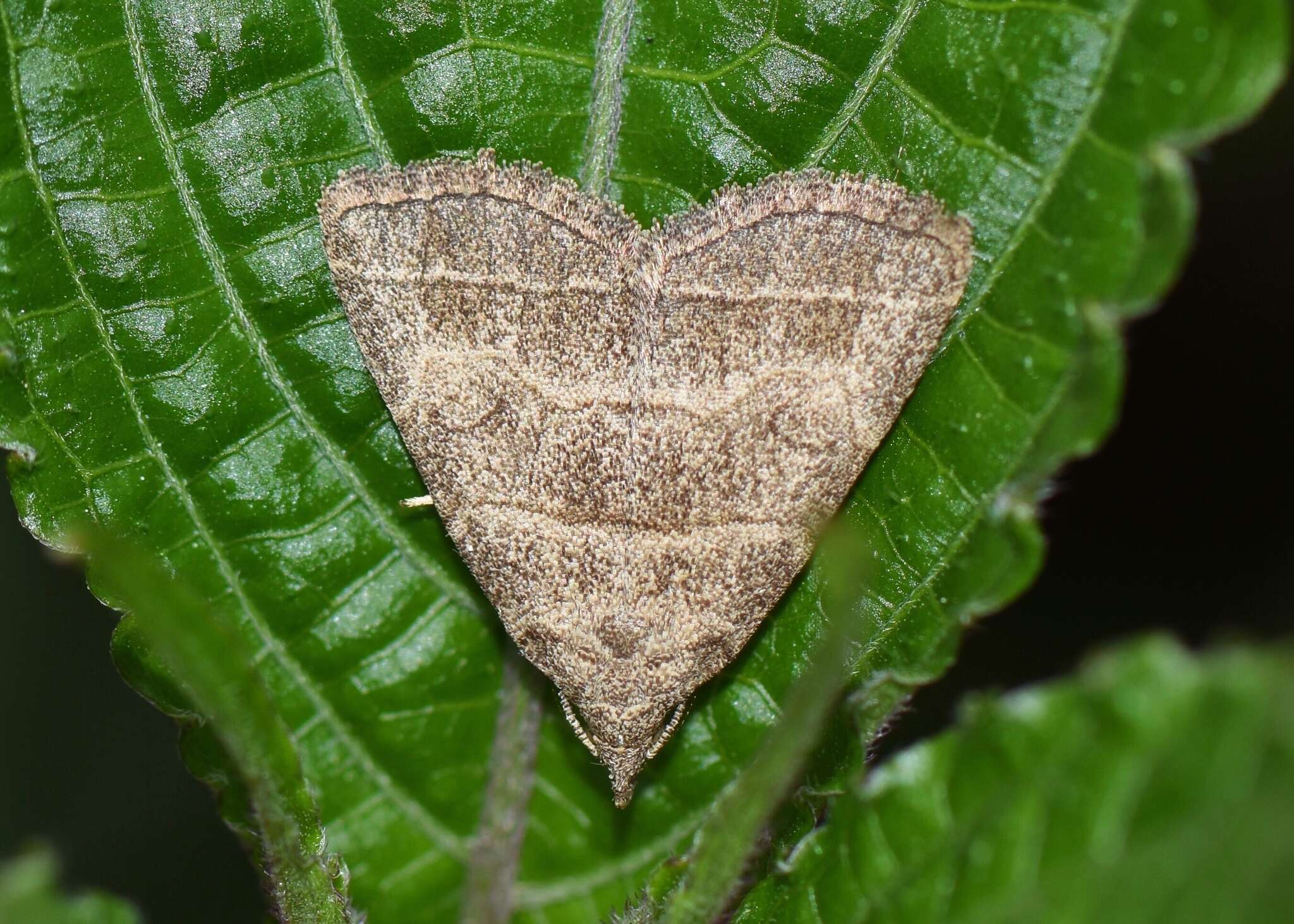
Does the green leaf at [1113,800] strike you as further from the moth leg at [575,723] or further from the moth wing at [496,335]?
the moth wing at [496,335]

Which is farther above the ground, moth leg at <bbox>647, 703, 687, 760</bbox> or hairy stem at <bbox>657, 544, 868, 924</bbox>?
hairy stem at <bbox>657, 544, 868, 924</bbox>

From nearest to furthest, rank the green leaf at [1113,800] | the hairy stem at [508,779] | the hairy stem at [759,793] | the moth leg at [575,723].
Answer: the green leaf at [1113,800] → the hairy stem at [759,793] → the moth leg at [575,723] → the hairy stem at [508,779]

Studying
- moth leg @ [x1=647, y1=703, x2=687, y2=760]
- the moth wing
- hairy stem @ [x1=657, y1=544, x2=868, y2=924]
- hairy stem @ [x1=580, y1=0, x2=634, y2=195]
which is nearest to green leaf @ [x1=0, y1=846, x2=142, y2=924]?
hairy stem @ [x1=657, y1=544, x2=868, y2=924]

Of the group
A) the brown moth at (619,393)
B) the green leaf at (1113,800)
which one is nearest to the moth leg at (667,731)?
the brown moth at (619,393)

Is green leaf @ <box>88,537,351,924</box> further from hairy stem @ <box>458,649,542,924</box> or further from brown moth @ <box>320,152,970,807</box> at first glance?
brown moth @ <box>320,152,970,807</box>

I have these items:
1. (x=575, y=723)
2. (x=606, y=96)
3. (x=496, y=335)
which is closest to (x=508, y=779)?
(x=575, y=723)

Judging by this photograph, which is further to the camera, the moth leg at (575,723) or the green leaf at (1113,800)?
the moth leg at (575,723)

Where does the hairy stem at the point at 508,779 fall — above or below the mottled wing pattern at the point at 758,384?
below
